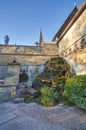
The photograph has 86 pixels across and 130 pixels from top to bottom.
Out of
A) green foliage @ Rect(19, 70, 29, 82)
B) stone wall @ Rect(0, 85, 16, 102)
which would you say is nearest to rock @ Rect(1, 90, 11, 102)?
stone wall @ Rect(0, 85, 16, 102)

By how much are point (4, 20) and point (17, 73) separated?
430cm

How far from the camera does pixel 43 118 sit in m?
4.84

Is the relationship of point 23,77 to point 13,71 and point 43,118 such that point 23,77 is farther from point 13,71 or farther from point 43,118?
point 43,118

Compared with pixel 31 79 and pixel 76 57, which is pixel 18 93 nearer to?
pixel 31 79

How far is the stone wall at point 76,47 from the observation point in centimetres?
812

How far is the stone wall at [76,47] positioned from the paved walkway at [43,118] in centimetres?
329

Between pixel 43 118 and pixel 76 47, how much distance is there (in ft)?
18.8

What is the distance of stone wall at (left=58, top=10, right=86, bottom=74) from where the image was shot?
8.12m

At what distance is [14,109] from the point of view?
18.7 ft

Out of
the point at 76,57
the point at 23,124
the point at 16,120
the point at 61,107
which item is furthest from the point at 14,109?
the point at 76,57

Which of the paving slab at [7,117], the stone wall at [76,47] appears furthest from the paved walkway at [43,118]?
the stone wall at [76,47]

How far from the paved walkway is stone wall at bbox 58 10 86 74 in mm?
3289

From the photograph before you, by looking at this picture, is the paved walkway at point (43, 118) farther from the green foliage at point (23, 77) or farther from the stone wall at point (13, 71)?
the green foliage at point (23, 77)

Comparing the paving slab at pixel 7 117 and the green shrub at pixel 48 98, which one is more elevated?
the green shrub at pixel 48 98
